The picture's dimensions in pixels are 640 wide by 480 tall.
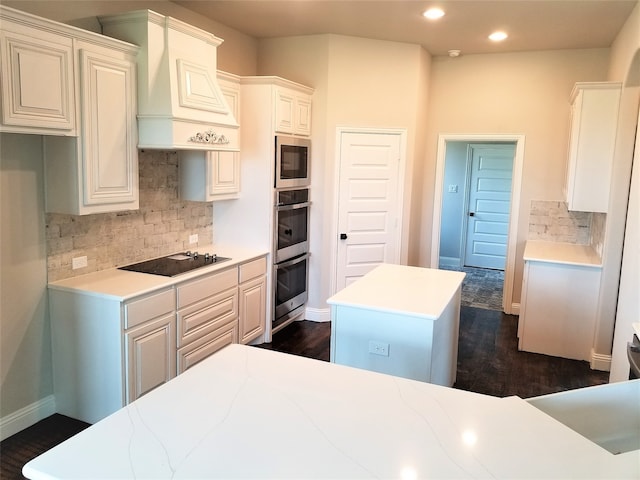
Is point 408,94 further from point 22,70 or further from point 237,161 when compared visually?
point 22,70

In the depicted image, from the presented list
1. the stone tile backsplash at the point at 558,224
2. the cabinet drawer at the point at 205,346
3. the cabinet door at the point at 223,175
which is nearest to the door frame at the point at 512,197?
the stone tile backsplash at the point at 558,224

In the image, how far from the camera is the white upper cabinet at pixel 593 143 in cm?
393

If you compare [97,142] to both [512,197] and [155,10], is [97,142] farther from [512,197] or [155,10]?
[512,197]

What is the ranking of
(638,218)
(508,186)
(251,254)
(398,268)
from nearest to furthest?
1. (638,218)
2. (398,268)
3. (251,254)
4. (508,186)

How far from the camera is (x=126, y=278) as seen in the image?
3.18 meters

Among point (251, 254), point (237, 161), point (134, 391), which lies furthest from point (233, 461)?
point (237, 161)

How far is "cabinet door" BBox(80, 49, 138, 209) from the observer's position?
2.77 meters

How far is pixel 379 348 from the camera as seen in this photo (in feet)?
8.74

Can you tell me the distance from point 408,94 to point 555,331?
2635mm

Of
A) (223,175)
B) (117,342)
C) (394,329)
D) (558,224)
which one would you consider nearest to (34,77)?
(117,342)

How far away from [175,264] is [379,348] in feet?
5.70

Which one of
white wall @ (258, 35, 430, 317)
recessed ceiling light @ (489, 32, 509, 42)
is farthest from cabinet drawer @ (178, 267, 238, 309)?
recessed ceiling light @ (489, 32, 509, 42)

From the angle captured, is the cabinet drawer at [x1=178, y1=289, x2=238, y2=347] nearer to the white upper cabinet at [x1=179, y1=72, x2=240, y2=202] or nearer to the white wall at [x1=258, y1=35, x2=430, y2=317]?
the white upper cabinet at [x1=179, y1=72, x2=240, y2=202]

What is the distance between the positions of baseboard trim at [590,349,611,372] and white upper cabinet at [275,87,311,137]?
3.24 meters
